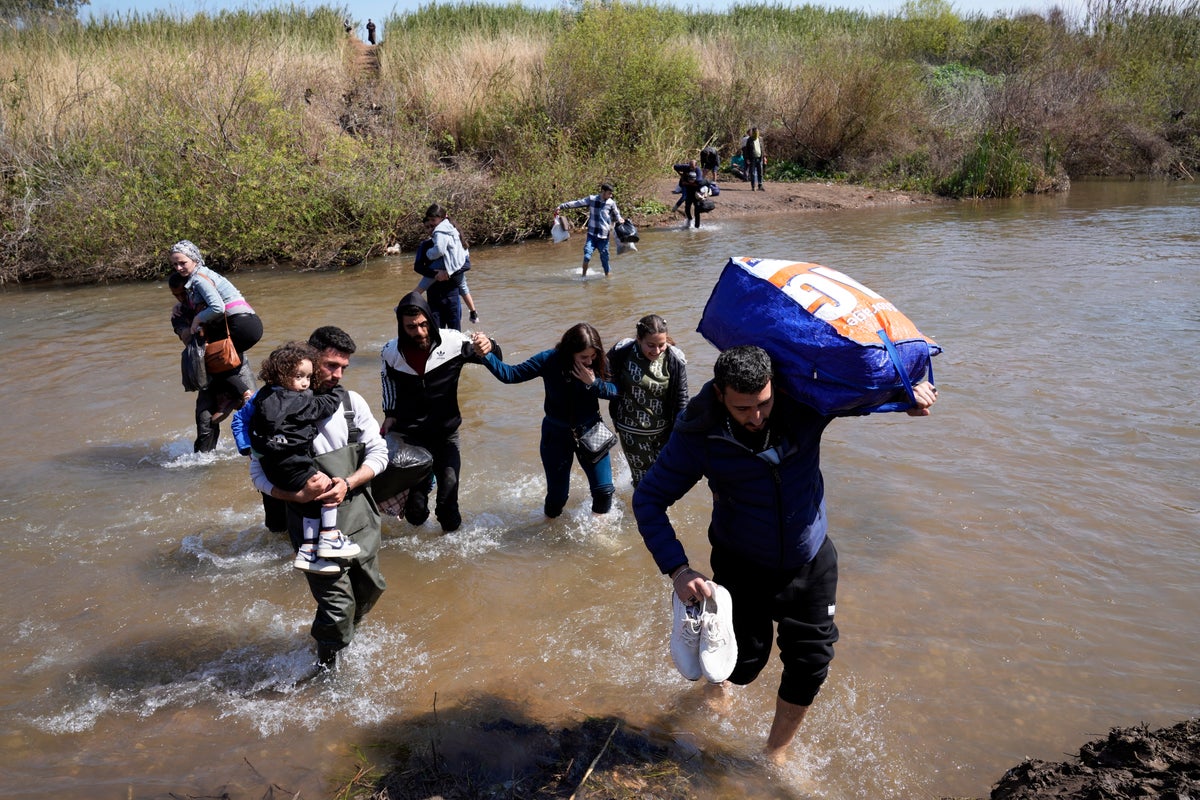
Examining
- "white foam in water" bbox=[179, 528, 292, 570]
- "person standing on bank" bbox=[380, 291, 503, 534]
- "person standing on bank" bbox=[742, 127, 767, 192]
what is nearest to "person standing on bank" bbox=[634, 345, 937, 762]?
"person standing on bank" bbox=[380, 291, 503, 534]

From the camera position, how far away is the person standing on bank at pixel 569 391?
5.08 metres

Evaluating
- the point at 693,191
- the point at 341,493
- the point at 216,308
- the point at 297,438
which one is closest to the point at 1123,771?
the point at 341,493

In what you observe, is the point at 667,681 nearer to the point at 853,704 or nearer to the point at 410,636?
the point at 853,704

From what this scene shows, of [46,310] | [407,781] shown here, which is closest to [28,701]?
[407,781]

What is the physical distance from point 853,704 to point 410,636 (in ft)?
7.74

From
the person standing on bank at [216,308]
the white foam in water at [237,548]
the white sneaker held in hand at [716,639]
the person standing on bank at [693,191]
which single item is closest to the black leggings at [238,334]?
the person standing on bank at [216,308]

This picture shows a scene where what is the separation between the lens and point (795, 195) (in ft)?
80.5

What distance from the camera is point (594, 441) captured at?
17.4 ft

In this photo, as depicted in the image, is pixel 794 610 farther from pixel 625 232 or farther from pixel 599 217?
pixel 625 232

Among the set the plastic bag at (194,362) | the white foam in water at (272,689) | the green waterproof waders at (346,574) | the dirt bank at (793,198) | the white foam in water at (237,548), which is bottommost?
the white foam in water at (272,689)

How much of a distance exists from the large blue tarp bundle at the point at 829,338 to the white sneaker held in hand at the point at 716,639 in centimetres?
78

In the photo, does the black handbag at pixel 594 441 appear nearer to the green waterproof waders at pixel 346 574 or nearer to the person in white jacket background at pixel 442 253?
the green waterproof waders at pixel 346 574

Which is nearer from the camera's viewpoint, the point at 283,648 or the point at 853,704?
the point at 853,704

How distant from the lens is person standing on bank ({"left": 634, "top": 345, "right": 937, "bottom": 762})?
297 centimetres
